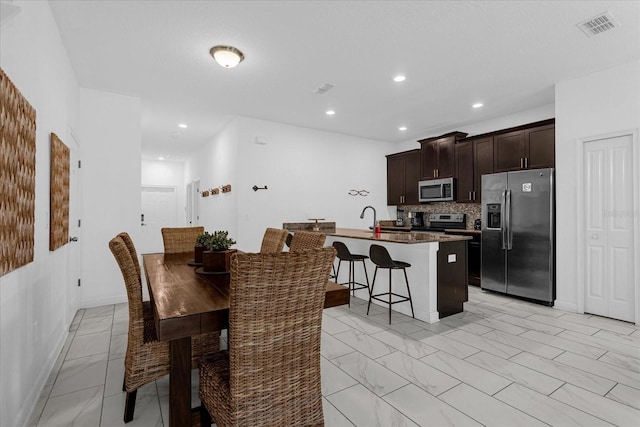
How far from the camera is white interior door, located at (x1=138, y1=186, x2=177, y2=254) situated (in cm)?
937

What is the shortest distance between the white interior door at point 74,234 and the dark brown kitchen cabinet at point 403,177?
215 inches

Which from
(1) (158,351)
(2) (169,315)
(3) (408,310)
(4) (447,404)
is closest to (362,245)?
(3) (408,310)

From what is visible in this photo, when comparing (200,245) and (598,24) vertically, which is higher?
(598,24)

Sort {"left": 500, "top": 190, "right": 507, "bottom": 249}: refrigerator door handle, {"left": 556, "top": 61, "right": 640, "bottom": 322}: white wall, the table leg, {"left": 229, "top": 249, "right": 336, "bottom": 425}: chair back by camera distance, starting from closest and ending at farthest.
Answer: {"left": 229, "top": 249, "right": 336, "bottom": 425}: chair back
the table leg
{"left": 556, "top": 61, "right": 640, "bottom": 322}: white wall
{"left": 500, "top": 190, "right": 507, "bottom": 249}: refrigerator door handle

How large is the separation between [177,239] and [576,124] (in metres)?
4.69

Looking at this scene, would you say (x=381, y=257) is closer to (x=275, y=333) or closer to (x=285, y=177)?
(x=275, y=333)

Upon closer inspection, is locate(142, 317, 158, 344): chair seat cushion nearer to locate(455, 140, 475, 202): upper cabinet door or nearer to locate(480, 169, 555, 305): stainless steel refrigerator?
locate(480, 169, 555, 305): stainless steel refrigerator

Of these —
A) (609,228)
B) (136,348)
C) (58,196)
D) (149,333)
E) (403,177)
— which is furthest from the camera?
(403,177)

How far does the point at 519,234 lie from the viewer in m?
4.24

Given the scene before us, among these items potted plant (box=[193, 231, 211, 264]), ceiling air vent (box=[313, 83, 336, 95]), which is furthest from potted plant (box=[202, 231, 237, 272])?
ceiling air vent (box=[313, 83, 336, 95])

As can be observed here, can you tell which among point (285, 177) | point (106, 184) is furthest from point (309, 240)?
point (285, 177)

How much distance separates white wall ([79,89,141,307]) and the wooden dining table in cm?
281

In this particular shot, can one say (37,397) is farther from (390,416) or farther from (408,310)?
(408,310)

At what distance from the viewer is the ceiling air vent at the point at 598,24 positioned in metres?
2.59
